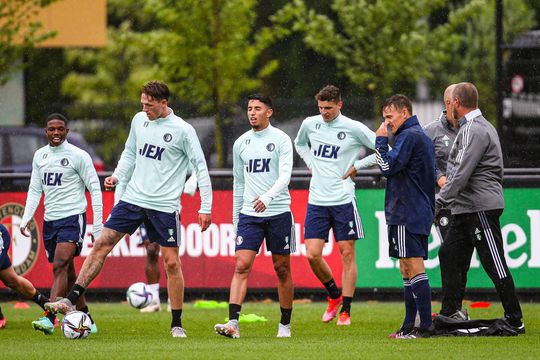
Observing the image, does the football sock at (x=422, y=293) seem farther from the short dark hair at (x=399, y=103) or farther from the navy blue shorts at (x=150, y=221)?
the navy blue shorts at (x=150, y=221)

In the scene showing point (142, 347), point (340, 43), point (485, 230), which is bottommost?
point (142, 347)

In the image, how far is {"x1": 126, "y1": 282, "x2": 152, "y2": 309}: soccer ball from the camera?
46.2 ft

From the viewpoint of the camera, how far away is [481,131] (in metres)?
11.6

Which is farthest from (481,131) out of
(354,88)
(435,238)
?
(354,88)

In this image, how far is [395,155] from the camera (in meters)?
11.2

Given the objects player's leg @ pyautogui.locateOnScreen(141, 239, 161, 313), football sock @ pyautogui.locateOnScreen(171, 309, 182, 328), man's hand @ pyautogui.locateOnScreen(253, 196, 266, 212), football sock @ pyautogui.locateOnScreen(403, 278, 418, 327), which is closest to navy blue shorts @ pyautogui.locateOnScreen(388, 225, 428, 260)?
football sock @ pyautogui.locateOnScreen(403, 278, 418, 327)

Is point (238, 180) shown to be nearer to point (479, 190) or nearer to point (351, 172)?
point (351, 172)

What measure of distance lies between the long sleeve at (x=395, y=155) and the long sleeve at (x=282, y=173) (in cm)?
96

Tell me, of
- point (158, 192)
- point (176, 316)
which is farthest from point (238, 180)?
point (176, 316)

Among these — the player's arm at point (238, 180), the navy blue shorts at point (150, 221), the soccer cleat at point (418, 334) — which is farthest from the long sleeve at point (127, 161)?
the soccer cleat at point (418, 334)

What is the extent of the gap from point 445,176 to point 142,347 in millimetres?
Result: 3714

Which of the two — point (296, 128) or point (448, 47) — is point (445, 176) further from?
point (448, 47)

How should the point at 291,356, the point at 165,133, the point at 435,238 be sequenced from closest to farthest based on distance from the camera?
the point at 291,356 < the point at 165,133 < the point at 435,238

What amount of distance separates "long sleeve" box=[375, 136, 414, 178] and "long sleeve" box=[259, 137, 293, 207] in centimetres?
96
